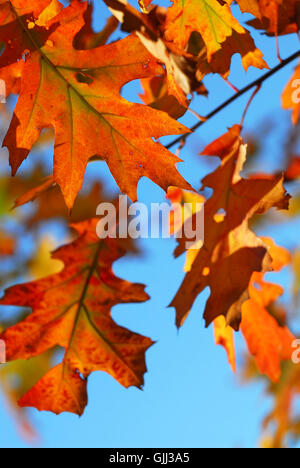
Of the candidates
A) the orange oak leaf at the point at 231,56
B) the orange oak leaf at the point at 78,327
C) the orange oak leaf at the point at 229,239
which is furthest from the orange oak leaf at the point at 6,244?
the orange oak leaf at the point at 231,56

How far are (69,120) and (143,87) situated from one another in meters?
0.46

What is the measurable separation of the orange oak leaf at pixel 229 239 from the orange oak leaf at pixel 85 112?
319mm

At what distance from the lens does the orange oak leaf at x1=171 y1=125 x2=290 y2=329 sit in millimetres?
1236

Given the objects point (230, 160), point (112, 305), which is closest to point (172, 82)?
point (230, 160)

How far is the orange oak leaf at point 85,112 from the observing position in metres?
1.05

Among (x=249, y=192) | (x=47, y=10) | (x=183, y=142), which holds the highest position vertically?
(x=47, y=10)

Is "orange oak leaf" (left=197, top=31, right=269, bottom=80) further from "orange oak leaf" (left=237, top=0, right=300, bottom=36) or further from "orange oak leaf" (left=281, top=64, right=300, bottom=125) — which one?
"orange oak leaf" (left=281, top=64, right=300, bottom=125)

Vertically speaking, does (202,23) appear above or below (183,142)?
above

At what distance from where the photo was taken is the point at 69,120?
3.72 ft

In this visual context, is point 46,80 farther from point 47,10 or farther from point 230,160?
point 230,160

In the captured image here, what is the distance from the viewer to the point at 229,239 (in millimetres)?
1312

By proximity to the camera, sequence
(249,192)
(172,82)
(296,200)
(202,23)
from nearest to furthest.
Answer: (172,82), (202,23), (249,192), (296,200)

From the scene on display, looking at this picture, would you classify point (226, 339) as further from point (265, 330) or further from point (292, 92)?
point (292, 92)

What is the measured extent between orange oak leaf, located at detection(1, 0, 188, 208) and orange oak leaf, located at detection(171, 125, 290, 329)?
32 cm
